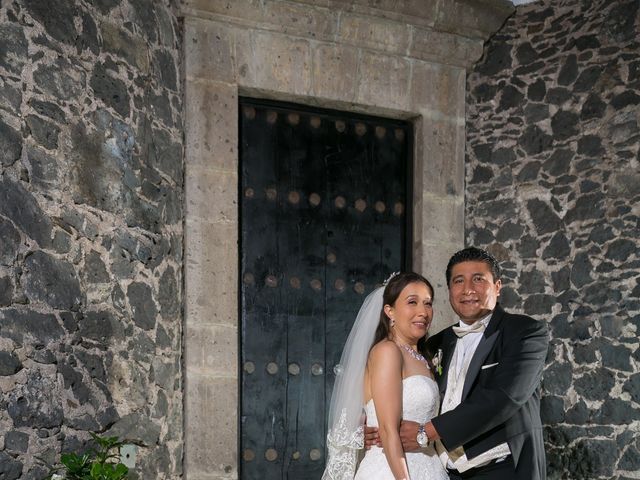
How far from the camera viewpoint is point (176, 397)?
5188 mm

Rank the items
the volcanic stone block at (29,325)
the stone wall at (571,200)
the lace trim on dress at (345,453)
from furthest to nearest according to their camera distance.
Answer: the stone wall at (571,200) < the volcanic stone block at (29,325) < the lace trim on dress at (345,453)

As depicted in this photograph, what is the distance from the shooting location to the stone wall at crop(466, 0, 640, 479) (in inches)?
220

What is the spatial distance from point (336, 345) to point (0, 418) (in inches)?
99.7

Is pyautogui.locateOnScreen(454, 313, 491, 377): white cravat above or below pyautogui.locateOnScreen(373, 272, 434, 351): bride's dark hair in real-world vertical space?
below

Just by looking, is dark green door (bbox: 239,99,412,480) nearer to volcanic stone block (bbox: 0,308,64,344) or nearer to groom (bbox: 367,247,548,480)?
volcanic stone block (bbox: 0,308,64,344)

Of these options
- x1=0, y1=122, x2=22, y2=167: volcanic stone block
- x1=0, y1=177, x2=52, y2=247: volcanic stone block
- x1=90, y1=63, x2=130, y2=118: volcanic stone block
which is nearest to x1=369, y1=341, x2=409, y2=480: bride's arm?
x1=0, y1=177, x2=52, y2=247: volcanic stone block

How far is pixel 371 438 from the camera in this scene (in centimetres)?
385

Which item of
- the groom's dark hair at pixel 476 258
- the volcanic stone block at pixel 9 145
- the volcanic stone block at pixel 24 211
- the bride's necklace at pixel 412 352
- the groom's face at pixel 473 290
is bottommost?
the bride's necklace at pixel 412 352

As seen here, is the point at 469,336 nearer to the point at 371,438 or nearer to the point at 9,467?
the point at 371,438

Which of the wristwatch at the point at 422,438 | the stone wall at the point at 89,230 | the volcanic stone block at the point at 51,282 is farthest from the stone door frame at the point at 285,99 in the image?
the wristwatch at the point at 422,438

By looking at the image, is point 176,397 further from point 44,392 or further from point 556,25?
point 556,25

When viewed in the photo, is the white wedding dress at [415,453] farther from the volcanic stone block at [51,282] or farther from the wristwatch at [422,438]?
the volcanic stone block at [51,282]

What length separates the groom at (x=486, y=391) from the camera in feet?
12.2

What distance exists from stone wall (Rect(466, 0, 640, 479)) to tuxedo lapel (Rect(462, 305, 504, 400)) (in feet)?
6.41
